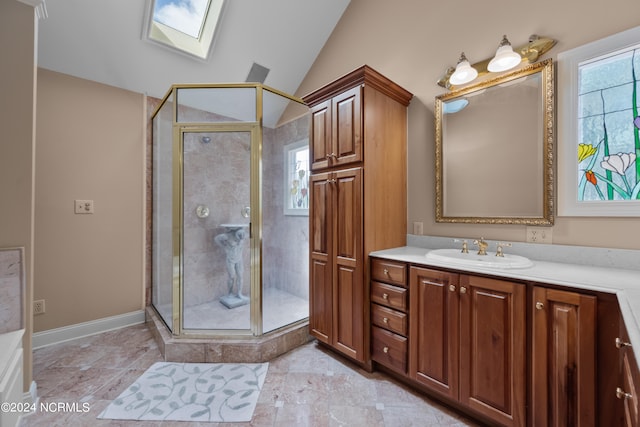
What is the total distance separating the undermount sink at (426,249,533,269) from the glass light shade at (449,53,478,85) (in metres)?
1.16

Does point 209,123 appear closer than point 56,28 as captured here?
No

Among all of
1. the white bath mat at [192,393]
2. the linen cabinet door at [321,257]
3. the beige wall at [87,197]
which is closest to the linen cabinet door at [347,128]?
the linen cabinet door at [321,257]

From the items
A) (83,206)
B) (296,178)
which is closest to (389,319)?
(296,178)

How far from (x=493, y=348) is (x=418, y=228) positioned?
980 mm

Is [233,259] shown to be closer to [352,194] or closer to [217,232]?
[217,232]

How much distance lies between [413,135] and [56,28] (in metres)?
2.99

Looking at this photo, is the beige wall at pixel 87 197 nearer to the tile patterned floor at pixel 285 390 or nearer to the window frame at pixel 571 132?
the tile patterned floor at pixel 285 390

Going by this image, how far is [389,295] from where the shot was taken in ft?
5.58

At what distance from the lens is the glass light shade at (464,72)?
1.71 metres

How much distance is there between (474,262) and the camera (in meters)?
1.38

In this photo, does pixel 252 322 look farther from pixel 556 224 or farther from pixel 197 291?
pixel 556 224

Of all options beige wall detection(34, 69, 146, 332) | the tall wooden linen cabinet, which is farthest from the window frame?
beige wall detection(34, 69, 146, 332)

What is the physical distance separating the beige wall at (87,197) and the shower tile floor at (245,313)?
1.93 feet

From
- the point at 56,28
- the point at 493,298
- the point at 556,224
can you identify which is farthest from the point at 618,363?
the point at 56,28
